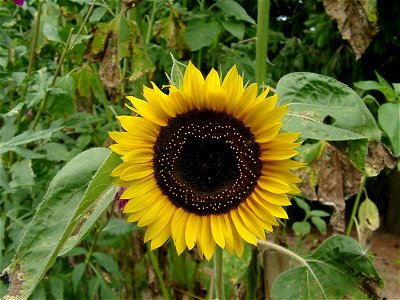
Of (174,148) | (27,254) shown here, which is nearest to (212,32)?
(174,148)

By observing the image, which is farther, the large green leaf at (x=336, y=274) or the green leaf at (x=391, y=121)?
the green leaf at (x=391, y=121)

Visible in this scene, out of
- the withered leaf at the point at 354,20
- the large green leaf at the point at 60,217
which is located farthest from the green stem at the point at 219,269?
the withered leaf at the point at 354,20

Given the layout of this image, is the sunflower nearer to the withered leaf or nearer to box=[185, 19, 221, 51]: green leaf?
the withered leaf

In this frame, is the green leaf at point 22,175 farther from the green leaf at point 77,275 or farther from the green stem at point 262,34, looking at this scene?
the green stem at point 262,34

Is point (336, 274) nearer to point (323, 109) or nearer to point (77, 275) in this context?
point (323, 109)

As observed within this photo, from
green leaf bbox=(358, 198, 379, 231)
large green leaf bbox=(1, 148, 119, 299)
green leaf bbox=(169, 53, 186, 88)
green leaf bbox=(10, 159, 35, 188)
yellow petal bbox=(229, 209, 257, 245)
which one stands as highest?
green leaf bbox=(169, 53, 186, 88)

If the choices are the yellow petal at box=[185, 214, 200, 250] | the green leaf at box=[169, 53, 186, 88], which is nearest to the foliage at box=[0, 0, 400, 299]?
the green leaf at box=[169, 53, 186, 88]

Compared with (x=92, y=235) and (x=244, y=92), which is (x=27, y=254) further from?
(x=92, y=235)

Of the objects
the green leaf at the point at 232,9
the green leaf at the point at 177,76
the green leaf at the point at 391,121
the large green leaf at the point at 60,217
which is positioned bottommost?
the green leaf at the point at 391,121
